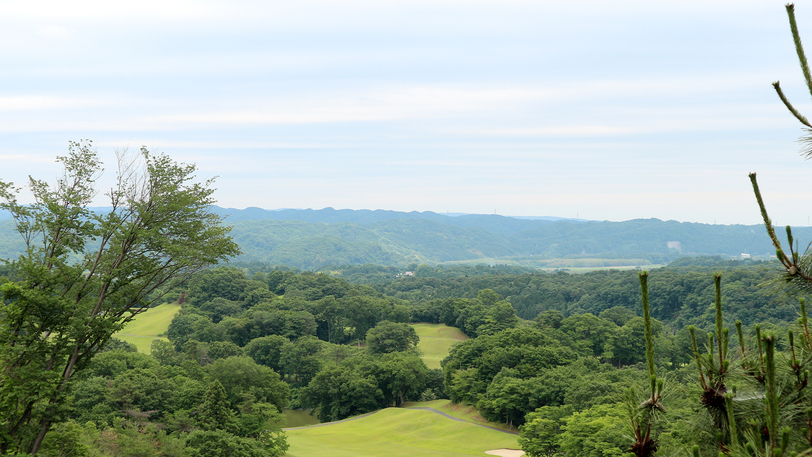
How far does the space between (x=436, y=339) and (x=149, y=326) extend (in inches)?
1360

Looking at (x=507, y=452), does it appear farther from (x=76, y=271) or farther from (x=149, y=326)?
(x=149, y=326)

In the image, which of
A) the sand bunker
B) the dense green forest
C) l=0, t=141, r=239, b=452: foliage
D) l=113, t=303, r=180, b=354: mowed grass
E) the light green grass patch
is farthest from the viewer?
l=113, t=303, r=180, b=354: mowed grass

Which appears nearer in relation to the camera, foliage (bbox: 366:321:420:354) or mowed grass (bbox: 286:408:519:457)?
mowed grass (bbox: 286:408:519:457)

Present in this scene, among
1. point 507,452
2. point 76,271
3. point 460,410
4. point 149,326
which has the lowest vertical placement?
point 460,410

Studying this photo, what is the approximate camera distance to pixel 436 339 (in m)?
62.2

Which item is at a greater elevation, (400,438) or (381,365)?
(381,365)

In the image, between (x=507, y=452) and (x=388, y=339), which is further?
(x=388, y=339)

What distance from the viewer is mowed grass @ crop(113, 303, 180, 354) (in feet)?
193

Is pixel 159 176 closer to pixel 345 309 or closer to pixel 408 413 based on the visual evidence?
pixel 408 413

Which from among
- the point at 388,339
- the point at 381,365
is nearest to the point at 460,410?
the point at 381,365

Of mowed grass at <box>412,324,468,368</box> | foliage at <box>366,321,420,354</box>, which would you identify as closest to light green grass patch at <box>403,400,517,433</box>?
foliage at <box>366,321,420,354</box>

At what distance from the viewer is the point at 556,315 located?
54812 millimetres

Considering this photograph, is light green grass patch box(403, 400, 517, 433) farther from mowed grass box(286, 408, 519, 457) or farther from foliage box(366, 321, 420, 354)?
foliage box(366, 321, 420, 354)

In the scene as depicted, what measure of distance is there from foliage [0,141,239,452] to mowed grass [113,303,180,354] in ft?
156
